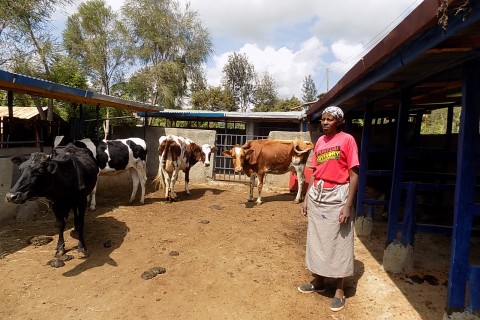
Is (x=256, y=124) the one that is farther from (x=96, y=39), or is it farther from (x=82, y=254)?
(x=96, y=39)

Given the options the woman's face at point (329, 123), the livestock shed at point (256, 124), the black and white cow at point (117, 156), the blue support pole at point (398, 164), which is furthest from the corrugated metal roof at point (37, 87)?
the blue support pole at point (398, 164)

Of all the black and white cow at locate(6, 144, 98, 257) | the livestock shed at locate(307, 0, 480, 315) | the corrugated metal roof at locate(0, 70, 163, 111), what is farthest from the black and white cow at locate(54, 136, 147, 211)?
the livestock shed at locate(307, 0, 480, 315)

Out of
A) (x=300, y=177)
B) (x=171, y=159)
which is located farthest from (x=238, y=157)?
(x=300, y=177)

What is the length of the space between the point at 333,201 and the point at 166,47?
77.0ft

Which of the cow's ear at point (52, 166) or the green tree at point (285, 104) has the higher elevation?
the green tree at point (285, 104)

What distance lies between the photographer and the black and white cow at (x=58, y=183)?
3.80m

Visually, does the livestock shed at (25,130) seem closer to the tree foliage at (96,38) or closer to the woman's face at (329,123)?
the woman's face at (329,123)

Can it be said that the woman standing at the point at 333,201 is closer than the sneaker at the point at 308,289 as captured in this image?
Yes

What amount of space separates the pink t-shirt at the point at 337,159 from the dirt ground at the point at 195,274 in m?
1.38

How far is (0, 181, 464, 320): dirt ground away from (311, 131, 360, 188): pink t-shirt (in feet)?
4.52

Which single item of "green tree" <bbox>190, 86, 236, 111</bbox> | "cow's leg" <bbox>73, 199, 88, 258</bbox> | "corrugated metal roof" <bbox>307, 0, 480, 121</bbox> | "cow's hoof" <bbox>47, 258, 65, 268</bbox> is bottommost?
"cow's hoof" <bbox>47, 258, 65, 268</bbox>

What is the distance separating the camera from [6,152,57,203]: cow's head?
3.72 metres

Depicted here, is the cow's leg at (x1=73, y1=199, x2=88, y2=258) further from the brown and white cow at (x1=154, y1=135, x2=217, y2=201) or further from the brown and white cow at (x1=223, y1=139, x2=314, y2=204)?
the brown and white cow at (x1=223, y1=139, x2=314, y2=204)

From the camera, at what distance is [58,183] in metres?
4.22
